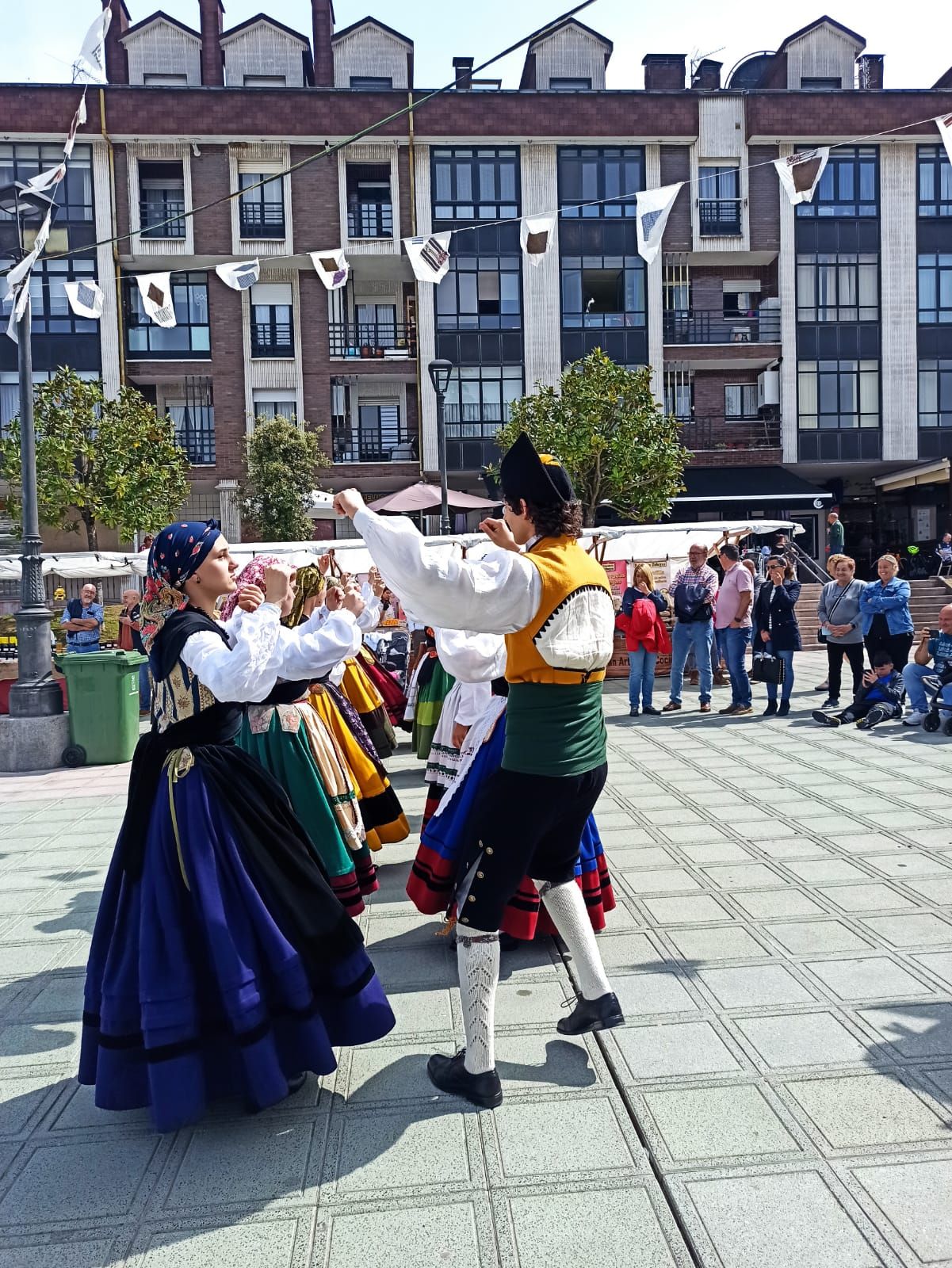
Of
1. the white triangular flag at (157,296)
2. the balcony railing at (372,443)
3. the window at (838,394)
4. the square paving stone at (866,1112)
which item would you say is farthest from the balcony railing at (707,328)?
the square paving stone at (866,1112)

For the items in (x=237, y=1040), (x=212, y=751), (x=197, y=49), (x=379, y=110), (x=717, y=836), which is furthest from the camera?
(x=197, y=49)

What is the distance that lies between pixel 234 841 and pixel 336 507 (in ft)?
3.58

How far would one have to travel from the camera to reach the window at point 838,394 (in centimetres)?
3269

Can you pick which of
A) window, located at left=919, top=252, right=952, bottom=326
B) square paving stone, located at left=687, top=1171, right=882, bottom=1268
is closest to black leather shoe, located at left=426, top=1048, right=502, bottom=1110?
square paving stone, located at left=687, top=1171, right=882, bottom=1268

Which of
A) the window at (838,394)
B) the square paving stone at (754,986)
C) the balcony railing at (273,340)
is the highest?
the balcony railing at (273,340)

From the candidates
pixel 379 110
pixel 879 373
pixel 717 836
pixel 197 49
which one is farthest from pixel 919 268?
pixel 717 836

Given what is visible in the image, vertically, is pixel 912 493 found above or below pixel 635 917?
above

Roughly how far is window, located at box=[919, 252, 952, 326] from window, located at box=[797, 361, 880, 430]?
8.24ft

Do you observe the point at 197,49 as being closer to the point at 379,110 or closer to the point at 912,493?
the point at 379,110

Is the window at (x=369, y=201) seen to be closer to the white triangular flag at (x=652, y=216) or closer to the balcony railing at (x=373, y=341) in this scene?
the balcony railing at (x=373, y=341)

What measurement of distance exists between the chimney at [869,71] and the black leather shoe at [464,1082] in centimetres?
3967

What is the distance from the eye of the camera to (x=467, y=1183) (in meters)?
2.56

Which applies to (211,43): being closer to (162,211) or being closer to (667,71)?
(162,211)

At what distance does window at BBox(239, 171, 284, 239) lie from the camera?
3058 cm
